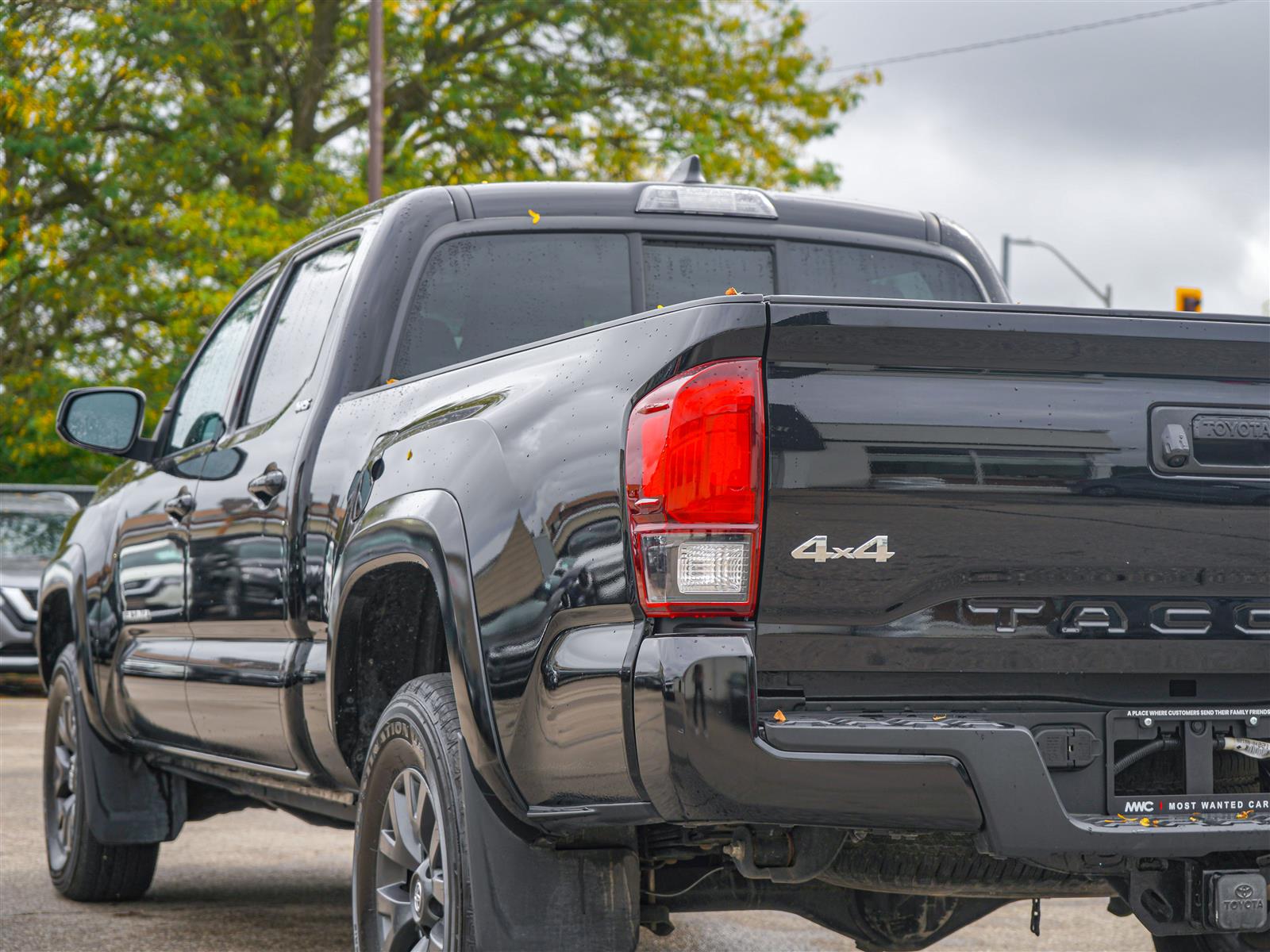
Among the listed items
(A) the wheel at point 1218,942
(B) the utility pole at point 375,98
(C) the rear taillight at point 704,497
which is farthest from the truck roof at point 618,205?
(B) the utility pole at point 375,98

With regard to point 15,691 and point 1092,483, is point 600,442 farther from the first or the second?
point 15,691

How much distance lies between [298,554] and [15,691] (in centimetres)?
1182

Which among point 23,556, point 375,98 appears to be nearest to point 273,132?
point 375,98

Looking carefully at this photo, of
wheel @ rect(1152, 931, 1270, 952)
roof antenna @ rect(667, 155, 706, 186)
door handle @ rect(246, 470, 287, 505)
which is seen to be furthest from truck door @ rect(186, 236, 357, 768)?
wheel @ rect(1152, 931, 1270, 952)

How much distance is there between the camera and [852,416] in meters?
2.76

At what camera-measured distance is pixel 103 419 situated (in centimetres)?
555

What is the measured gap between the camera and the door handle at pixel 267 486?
4391 millimetres

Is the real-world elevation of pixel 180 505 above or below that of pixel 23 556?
above

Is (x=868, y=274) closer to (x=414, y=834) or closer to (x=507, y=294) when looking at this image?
(x=507, y=294)

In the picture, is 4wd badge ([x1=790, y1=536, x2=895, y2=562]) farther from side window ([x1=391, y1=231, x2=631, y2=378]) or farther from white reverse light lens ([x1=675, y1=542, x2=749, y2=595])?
side window ([x1=391, y1=231, x2=631, y2=378])

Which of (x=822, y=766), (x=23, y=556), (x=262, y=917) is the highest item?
(x=822, y=766)

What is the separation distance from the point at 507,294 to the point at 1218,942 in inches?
88.1

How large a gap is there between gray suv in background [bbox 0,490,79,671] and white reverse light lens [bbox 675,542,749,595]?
1167 centimetres

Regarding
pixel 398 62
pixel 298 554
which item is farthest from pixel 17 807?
pixel 398 62
